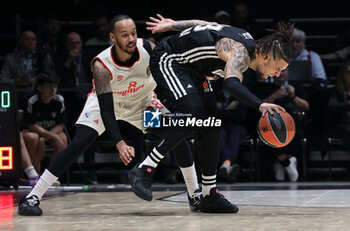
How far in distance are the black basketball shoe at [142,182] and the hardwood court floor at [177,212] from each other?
178 mm

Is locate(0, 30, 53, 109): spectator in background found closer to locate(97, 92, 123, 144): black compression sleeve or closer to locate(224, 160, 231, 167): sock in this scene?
locate(224, 160, 231, 167): sock

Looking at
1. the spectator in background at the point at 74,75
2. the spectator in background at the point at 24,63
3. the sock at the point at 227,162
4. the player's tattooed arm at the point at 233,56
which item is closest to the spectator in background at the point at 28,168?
the spectator in background at the point at 74,75

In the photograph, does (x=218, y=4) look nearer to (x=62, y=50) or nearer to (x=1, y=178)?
(x=62, y=50)

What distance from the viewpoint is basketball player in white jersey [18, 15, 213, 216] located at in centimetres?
504

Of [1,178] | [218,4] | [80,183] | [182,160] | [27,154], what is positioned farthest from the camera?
[218,4]

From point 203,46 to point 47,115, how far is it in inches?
153

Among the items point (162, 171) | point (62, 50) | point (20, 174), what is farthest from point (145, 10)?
point (20, 174)

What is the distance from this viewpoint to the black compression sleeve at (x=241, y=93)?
4.38m

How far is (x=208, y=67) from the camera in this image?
16.5ft

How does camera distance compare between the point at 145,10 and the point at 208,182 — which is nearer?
the point at 208,182

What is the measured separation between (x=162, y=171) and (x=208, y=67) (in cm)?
381

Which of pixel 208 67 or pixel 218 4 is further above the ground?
pixel 218 4

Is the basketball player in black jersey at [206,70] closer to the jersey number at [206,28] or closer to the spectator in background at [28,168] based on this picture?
the jersey number at [206,28]

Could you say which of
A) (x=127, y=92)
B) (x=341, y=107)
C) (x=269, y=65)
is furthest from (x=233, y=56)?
(x=341, y=107)
